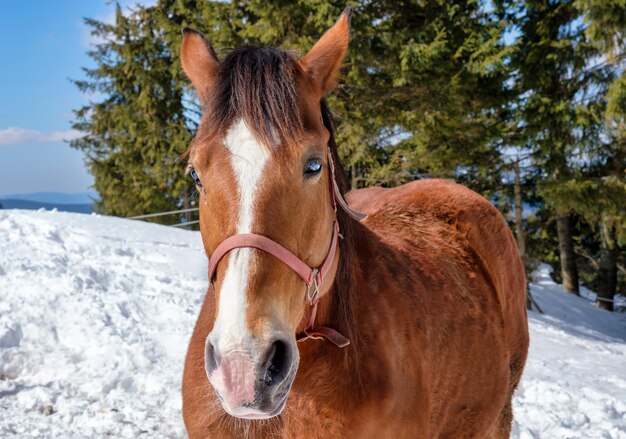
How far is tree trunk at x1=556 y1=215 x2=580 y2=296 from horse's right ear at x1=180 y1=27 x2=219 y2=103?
14104 mm

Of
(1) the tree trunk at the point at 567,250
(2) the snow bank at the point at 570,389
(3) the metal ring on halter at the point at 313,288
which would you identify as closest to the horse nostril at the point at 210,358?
(3) the metal ring on halter at the point at 313,288

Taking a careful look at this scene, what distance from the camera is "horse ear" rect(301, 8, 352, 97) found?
6.12ft

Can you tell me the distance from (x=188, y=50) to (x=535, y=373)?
5683 millimetres

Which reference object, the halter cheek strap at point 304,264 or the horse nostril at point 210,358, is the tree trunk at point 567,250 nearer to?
the halter cheek strap at point 304,264

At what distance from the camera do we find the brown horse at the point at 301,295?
138 cm

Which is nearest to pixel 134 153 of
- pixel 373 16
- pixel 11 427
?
pixel 373 16

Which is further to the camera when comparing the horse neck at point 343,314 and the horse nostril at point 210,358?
the horse neck at point 343,314

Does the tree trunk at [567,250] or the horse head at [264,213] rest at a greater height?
the horse head at [264,213]

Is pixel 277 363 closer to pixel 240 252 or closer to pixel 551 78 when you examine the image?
pixel 240 252

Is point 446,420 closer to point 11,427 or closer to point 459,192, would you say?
point 459,192

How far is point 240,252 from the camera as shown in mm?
1424

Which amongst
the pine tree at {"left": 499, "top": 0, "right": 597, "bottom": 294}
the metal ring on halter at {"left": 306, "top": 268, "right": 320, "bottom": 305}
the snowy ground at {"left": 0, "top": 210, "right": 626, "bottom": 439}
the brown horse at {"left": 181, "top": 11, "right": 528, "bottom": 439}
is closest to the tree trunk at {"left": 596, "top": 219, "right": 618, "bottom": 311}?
the pine tree at {"left": 499, "top": 0, "right": 597, "bottom": 294}

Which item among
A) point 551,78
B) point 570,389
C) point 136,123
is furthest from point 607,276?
point 136,123

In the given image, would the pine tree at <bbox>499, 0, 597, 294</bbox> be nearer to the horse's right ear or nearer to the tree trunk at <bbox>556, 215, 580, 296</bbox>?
the tree trunk at <bbox>556, 215, 580, 296</bbox>
